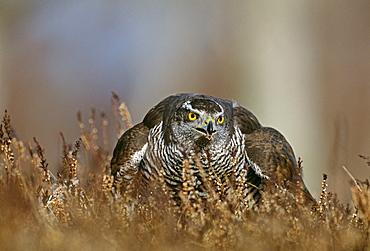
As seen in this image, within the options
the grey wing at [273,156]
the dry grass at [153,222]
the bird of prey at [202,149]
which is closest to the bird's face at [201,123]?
the bird of prey at [202,149]

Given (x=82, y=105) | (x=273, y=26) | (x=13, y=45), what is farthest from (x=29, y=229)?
(x=82, y=105)

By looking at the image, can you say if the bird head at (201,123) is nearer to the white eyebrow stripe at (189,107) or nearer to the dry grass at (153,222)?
the white eyebrow stripe at (189,107)

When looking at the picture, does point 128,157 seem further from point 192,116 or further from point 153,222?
point 153,222

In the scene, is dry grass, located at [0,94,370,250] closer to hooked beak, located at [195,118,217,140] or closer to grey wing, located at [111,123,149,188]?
hooked beak, located at [195,118,217,140]

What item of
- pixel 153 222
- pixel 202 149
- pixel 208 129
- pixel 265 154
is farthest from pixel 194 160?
pixel 153 222

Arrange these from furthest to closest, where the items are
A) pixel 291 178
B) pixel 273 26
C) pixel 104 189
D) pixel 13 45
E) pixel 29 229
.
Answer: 1. pixel 13 45
2. pixel 273 26
3. pixel 291 178
4. pixel 104 189
5. pixel 29 229

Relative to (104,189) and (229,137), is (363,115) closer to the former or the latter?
(229,137)
